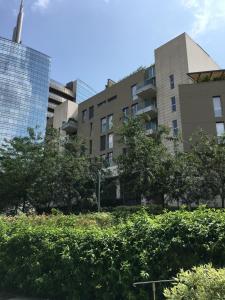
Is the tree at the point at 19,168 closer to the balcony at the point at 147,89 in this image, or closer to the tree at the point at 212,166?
the tree at the point at 212,166

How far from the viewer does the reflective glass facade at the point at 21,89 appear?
4097 inches

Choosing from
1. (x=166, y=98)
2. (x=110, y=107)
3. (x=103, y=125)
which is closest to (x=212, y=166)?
(x=166, y=98)

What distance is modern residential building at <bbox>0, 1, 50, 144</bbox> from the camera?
341 ft

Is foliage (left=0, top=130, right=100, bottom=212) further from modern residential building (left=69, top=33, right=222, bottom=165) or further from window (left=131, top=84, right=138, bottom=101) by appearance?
window (left=131, top=84, right=138, bottom=101)

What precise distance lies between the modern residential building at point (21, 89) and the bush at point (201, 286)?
329ft

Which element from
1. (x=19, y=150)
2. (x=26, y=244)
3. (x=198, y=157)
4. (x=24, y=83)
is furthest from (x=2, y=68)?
(x=26, y=244)

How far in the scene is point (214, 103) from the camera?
4128 cm

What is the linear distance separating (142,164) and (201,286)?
2309 centimetres

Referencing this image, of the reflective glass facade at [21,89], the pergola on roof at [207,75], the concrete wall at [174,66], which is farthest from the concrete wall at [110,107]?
the reflective glass facade at [21,89]

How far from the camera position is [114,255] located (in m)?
7.42

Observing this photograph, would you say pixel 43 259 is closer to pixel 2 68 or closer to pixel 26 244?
pixel 26 244

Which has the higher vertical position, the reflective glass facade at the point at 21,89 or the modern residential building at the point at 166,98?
the reflective glass facade at the point at 21,89

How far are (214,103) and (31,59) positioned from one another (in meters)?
83.2

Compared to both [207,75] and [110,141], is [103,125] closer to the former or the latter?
[110,141]
